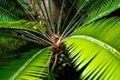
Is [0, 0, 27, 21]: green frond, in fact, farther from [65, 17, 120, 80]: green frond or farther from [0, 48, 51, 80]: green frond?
[65, 17, 120, 80]: green frond

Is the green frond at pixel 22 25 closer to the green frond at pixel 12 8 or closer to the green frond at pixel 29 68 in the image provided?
the green frond at pixel 29 68

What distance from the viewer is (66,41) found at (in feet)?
10.9

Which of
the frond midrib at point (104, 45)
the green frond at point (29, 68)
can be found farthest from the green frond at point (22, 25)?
the frond midrib at point (104, 45)

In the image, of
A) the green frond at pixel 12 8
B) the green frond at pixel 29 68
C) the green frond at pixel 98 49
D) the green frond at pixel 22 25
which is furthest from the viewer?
the green frond at pixel 12 8

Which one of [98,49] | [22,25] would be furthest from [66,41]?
[98,49]

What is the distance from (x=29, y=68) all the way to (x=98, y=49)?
691 millimetres

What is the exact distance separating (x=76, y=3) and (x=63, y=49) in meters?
1.02

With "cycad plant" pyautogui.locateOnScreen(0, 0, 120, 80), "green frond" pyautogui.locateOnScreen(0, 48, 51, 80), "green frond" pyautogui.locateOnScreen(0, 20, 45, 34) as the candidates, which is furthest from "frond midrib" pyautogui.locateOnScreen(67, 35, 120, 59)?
"green frond" pyautogui.locateOnScreen(0, 20, 45, 34)

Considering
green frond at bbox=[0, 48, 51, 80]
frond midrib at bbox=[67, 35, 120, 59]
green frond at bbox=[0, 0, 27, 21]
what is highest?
green frond at bbox=[0, 0, 27, 21]

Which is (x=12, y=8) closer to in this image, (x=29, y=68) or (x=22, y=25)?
(x=22, y=25)

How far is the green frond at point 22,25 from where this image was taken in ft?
9.68

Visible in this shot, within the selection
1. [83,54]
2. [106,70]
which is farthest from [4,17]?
[106,70]

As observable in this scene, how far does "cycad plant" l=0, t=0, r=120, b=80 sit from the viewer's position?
2.46 meters

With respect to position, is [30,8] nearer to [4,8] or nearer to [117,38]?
[4,8]
